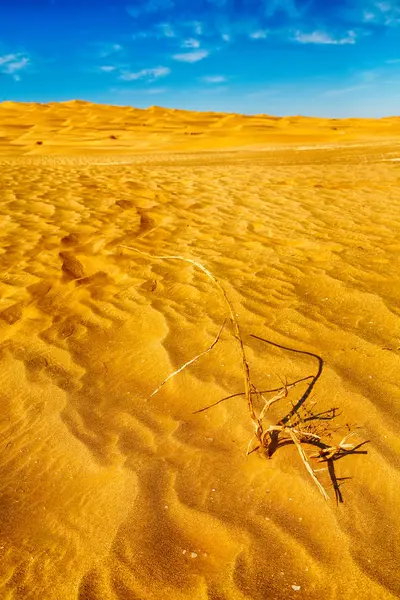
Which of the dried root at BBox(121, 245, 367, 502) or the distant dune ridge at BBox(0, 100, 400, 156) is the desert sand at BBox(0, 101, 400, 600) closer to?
the dried root at BBox(121, 245, 367, 502)

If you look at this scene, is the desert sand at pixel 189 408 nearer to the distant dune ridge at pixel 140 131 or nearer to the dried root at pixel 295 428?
the dried root at pixel 295 428

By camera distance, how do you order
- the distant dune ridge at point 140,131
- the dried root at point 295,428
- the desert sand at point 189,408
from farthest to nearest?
the distant dune ridge at point 140,131 → the dried root at point 295,428 → the desert sand at point 189,408

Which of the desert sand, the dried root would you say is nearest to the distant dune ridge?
the desert sand

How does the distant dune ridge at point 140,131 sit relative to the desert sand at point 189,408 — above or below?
above

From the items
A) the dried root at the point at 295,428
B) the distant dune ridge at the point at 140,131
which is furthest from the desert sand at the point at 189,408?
the distant dune ridge at the point at 140,131

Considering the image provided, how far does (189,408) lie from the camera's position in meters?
1.89

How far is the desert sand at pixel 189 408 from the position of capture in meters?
1.25

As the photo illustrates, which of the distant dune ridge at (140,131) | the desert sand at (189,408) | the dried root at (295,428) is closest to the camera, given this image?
the desert sand at (189,408)

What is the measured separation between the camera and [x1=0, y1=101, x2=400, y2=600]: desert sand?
1.25m

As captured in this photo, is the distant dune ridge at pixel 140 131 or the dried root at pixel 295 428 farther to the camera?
the distant dune ridge at pixel 140 131

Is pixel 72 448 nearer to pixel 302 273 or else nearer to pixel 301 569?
pixel 301 569

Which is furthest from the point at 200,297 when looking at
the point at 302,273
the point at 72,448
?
the point at 72,448

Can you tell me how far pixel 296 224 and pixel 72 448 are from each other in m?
3.26

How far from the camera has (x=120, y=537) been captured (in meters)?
1.34
